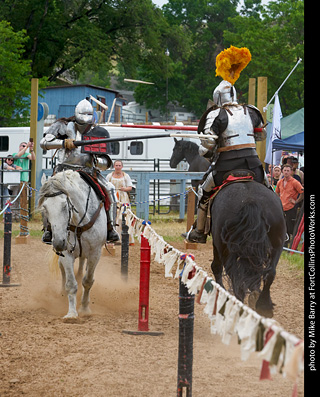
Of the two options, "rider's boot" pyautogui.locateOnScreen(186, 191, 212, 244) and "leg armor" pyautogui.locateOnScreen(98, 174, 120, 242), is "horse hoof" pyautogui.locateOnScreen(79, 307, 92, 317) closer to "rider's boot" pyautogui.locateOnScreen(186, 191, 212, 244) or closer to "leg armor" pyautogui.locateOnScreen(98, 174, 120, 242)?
"leg armor" pyautogui.locateOnScreen(98, 174, 120, 242)

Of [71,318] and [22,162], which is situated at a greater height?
[22,162]

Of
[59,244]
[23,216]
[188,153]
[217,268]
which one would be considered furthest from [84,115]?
[188,153]

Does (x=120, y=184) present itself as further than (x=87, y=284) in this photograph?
Yes

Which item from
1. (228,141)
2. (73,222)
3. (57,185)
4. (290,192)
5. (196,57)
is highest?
(196,57)

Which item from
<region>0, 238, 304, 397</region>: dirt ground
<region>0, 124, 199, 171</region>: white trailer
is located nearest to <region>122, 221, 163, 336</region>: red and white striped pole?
<region>0, 238, 304, 397</region>: dirt ground

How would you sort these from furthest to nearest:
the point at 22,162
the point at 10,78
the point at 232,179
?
the point at 10,78 < the point at 22,162 < the point at 232,179

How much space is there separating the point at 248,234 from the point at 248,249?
15cm

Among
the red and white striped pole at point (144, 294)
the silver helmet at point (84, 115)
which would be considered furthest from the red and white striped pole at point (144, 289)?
the silver helmet at point (84, 115)

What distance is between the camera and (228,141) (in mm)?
7926

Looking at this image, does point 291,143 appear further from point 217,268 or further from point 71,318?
point 71,318

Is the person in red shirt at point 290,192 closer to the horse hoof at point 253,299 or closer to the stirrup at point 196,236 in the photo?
the stirrup at point 196,236

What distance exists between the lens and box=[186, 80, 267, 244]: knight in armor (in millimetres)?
7871

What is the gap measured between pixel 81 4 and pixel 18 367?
122 feet

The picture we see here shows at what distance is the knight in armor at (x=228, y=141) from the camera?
7871 mm
